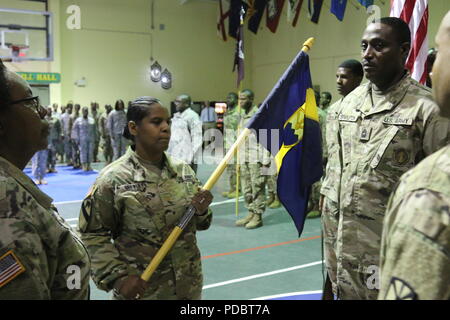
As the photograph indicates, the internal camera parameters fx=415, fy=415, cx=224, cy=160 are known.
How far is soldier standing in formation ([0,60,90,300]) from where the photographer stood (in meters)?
1.03

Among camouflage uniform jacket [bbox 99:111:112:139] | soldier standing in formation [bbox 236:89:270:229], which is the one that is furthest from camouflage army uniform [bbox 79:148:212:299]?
camouflage uniform jacket [bbox 99:111:112:139]

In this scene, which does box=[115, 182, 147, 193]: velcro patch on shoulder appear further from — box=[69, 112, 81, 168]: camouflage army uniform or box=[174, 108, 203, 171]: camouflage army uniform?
box=[69, 112, 81, 168]: camouflage army uniform

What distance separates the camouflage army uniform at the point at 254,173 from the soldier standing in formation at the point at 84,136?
588cm

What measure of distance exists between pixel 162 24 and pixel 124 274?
50.4 ft

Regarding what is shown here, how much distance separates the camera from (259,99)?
17.6 m

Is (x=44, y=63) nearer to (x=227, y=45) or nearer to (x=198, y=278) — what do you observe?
(x=227, y=45)

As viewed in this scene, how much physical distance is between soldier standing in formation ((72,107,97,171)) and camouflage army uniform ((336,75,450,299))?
9.80 meters

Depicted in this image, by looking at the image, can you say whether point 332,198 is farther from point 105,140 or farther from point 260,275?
point 105,140

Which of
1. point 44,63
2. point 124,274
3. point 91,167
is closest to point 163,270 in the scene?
point 124,274

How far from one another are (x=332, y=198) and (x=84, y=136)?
32.0 ft

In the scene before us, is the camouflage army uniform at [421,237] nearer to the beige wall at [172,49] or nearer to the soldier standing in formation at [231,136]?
the soldier standing in formation at [231,136]

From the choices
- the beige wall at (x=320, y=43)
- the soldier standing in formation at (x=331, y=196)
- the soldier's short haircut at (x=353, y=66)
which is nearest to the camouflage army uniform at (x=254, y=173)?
the soldier's short haircut at (x=353, y=66)

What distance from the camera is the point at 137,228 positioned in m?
1.97
